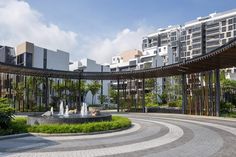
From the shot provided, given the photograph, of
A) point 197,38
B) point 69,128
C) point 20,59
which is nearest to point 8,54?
point 20,59

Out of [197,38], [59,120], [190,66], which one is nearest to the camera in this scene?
[59,120]

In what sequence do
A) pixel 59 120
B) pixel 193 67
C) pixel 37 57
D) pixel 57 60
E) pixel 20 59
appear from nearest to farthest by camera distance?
pixel 59 120
pixel 193 67
pixel 20 59
pixel 37 57
pixel 57 60

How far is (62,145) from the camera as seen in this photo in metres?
12.6

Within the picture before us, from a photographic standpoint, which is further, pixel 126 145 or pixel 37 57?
pixel 37 57

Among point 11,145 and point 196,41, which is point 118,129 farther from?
point 196,41

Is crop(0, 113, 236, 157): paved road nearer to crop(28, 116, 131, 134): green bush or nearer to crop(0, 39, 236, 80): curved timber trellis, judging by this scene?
crop(28, 116, 131, 134): green bush

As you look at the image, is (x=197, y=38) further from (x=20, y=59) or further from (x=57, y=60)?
(x=20, y=59)

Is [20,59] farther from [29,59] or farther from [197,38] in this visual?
[197,38]

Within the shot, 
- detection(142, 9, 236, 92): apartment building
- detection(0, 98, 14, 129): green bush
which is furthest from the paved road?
detection(142, 9, 236, 92): apartment building


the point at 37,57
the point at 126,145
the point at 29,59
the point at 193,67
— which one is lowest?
the point at 126,145

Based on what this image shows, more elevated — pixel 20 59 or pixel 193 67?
pixel 20 59

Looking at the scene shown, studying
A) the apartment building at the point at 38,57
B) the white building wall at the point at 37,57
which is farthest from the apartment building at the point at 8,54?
the white building wall at the point at 37,57

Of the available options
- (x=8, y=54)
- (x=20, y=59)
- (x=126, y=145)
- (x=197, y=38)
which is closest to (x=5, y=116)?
(x=126, y=145)

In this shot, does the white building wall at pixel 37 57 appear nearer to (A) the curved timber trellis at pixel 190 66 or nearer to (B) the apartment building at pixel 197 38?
(A) the curved timber trellis at pixel 190 66
